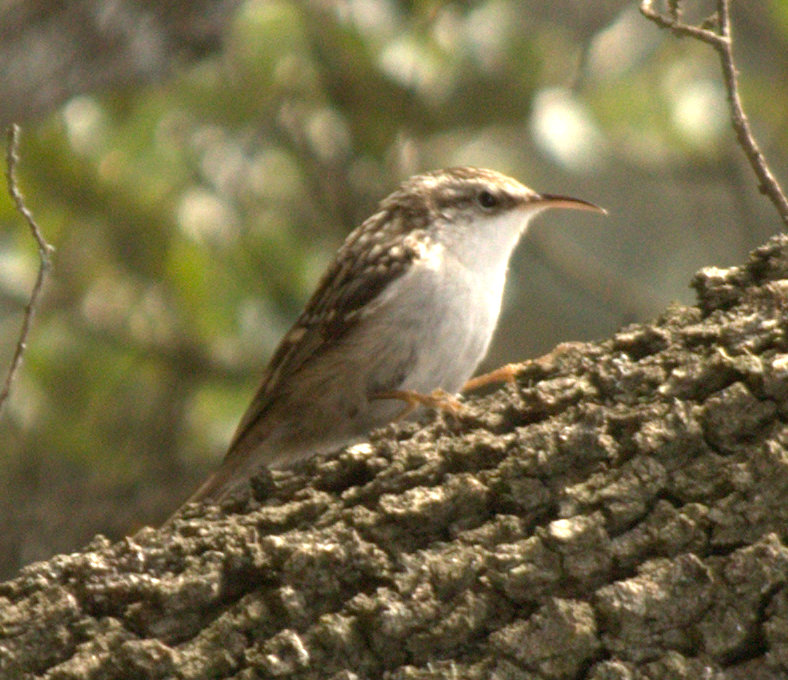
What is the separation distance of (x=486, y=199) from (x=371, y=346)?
699mm

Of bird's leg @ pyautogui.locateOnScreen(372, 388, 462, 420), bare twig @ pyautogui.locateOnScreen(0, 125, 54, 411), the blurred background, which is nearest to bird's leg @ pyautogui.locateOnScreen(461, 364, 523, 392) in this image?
bird's leg @ pyautogui.locateOnScreen(372, 388, 462, 420)

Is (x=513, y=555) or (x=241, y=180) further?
(x=241, y=180)

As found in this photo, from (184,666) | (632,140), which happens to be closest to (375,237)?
(184,666)

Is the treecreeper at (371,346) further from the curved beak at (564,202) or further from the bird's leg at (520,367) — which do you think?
the curved beak at (564,202)

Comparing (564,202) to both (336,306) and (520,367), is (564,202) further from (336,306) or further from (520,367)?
(520,367)

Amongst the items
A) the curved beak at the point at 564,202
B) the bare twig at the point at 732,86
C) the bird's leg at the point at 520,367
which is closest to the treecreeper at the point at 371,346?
the bird's leg at the point at 520,367

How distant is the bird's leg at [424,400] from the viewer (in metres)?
2.36

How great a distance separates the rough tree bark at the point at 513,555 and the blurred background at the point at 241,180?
2.67 meters

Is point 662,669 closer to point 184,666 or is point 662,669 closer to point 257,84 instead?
point 184,666

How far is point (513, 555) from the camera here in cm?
199

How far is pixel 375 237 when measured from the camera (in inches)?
149

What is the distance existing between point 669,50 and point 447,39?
117 centimetres

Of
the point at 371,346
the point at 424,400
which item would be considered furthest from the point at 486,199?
the point at 424,400

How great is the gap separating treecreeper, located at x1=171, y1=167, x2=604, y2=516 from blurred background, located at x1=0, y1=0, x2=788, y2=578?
4.56ft
